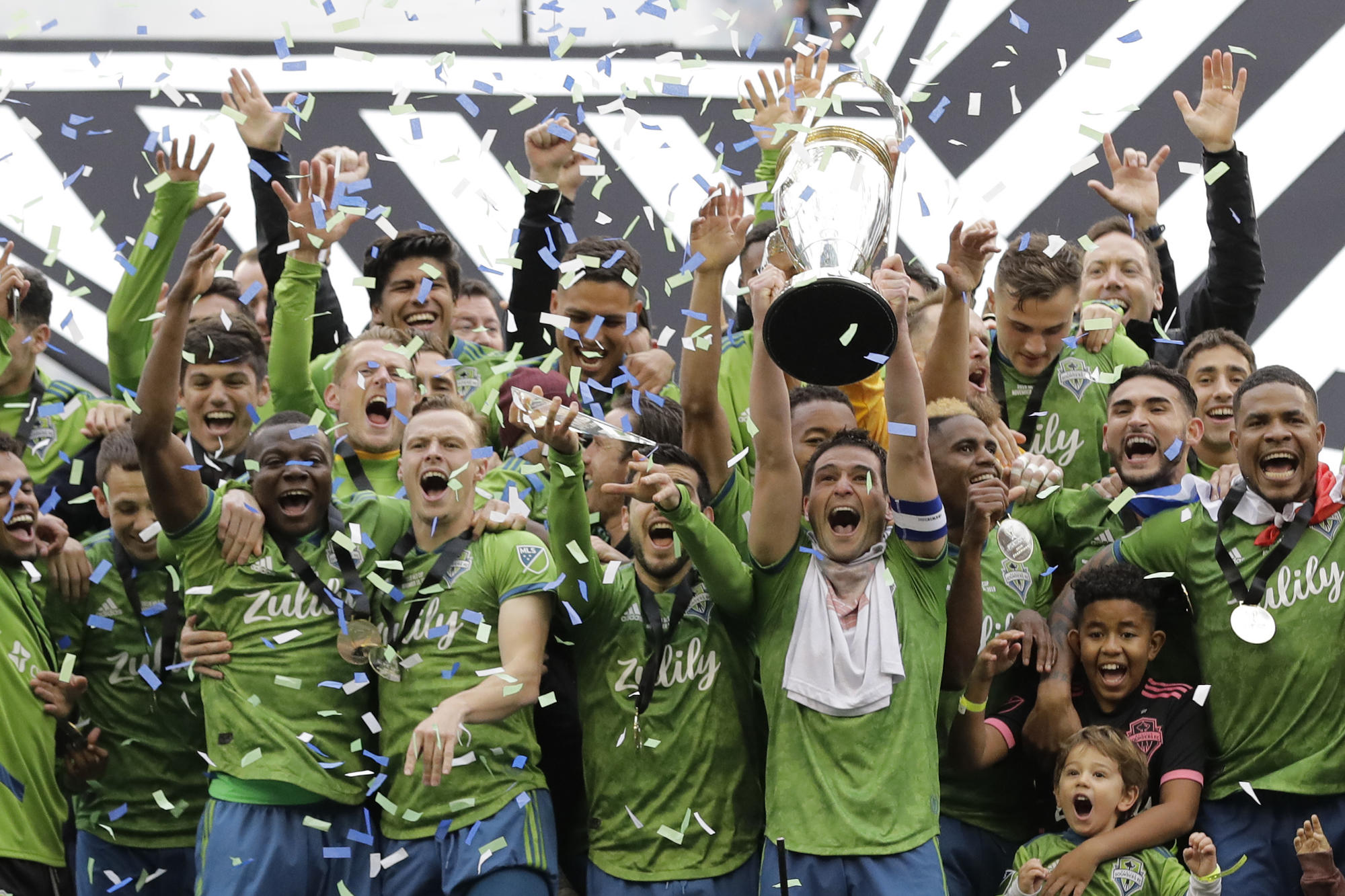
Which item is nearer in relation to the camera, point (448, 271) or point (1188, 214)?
point (448, 271)

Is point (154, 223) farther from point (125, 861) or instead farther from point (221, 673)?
point (125, 861)

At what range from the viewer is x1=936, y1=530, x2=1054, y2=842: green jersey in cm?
470

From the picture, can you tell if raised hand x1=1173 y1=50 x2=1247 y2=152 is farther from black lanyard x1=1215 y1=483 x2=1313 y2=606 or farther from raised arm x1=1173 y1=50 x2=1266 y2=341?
black lanyard x1=1215 y1=483 x2=1313 y2=606

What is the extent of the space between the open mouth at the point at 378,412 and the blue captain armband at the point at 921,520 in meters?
1.59

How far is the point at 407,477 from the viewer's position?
4770 millimetres

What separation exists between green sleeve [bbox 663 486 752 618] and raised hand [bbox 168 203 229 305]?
1.37 metres

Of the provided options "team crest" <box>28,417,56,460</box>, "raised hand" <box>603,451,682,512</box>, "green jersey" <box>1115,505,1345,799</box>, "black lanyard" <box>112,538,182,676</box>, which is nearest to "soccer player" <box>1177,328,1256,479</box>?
"green jersey" <box>1115,505,1345,799</box>

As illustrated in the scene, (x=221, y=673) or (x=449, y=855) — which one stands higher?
(x=221, y=673)

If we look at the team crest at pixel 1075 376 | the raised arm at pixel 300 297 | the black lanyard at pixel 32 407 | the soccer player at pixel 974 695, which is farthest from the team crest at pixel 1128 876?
the black lanyard at pixel 32 407

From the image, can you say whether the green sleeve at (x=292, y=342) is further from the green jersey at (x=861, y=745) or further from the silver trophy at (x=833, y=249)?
the green jersey at (x=861, y=745)

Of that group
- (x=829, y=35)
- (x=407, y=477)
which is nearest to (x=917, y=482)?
(x=407, y=477)

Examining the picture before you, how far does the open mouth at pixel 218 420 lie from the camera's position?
5.22m

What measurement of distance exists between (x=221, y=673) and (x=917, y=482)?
187 cm

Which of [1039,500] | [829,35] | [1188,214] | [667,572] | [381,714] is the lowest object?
[381,714]
